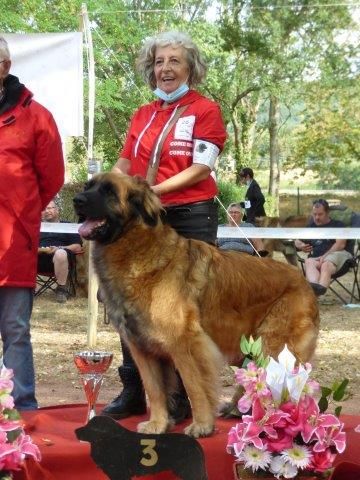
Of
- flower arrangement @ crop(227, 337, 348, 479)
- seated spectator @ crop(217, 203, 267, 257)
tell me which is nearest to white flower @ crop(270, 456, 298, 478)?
flower arrangement @ crop(227, 337, 348, 479)

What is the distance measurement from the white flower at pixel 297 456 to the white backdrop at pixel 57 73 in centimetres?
451

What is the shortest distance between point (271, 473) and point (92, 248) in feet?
4.42

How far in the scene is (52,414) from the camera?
4.07 meters

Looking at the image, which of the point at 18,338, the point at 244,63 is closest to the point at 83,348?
the point at 18,338

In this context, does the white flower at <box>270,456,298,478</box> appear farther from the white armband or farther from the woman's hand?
the white armband

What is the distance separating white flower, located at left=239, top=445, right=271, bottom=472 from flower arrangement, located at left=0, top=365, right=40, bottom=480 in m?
0.79

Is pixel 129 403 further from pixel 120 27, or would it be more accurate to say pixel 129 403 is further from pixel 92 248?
pixel 120 27

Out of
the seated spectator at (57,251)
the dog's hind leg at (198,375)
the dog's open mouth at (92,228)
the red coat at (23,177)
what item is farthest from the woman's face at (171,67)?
the seated spectator at (57,251)

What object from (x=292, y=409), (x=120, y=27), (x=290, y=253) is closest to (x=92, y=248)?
(x=292, y=409)

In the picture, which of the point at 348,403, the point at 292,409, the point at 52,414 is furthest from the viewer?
the point at 348,403

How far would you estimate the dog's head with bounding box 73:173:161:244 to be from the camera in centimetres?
341

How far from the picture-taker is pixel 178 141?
396cm

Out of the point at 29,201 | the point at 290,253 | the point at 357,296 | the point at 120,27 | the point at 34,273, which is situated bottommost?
the point at 357,296

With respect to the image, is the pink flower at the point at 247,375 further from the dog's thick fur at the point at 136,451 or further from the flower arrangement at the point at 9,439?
the flower arrangement at the point at 9,439
